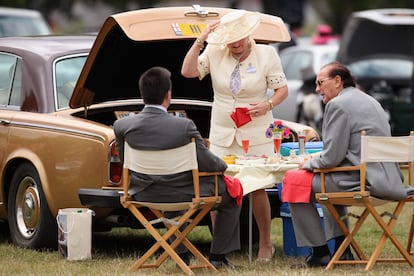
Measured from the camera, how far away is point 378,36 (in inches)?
776

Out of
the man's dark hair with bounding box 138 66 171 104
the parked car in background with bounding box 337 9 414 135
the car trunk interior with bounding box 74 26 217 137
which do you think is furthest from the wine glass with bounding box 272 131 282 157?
the parked car in background with bounding box 337 9 414 135

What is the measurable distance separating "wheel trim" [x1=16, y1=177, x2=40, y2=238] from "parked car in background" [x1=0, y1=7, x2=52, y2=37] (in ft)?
29.7

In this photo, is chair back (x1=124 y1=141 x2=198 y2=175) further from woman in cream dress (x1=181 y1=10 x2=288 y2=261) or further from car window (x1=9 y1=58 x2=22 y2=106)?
car window (x1=9 y1=58 x2=22 y2=106)

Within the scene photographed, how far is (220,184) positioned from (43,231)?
1611 millimetres

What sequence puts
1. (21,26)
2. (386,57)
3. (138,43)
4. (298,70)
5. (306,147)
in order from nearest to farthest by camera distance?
1. (306,147)
2. (138,43)
3. (21,26)
4. (298,70)
5. (386,57)

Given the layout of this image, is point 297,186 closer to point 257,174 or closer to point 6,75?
point 257,174

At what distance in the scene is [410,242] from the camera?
8.20 meters

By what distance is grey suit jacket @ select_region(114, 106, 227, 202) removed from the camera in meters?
7.42

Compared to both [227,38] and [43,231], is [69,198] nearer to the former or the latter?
[43,231]

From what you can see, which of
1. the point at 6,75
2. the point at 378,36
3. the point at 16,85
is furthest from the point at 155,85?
the point at 378,36

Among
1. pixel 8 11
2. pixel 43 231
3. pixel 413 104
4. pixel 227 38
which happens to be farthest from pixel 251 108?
pixel 8 11

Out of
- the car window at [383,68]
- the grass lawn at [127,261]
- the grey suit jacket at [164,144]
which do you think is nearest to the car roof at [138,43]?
the grey suit jacket at [164,144]

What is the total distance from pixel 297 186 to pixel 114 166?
1.28 metres

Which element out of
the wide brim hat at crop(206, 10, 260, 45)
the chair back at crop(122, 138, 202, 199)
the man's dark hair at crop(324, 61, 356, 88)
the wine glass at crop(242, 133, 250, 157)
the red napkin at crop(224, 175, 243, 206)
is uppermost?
the wide brim hat at crop(206, 10, 260, 45)
